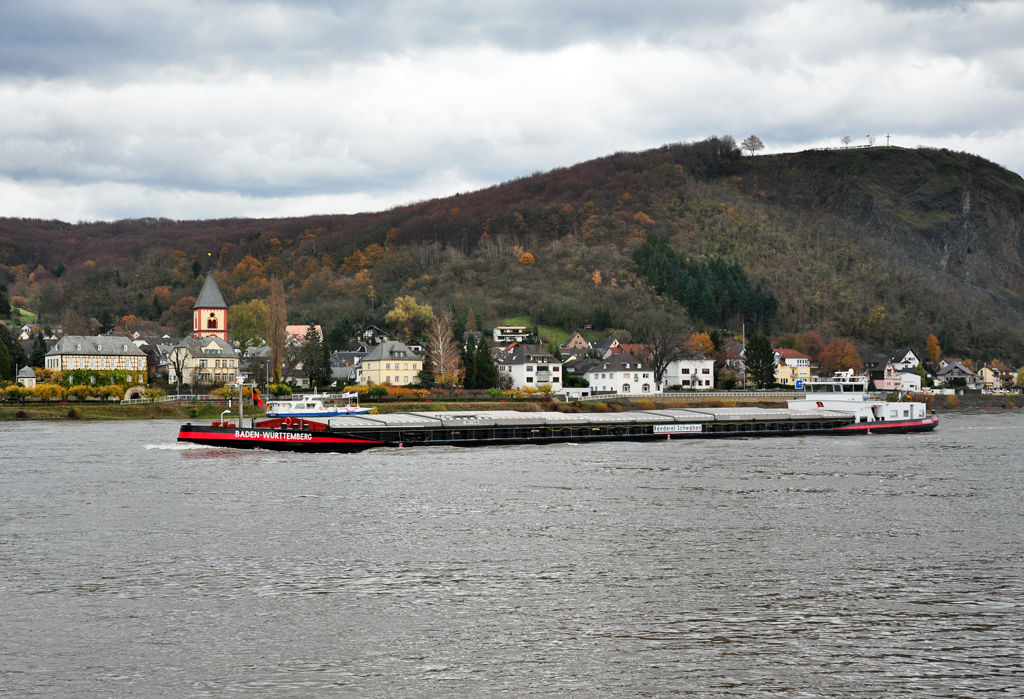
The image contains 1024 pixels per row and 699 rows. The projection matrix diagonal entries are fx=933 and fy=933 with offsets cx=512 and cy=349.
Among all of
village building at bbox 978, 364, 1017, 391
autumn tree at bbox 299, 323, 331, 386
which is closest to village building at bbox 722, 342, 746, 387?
village building at bbox 978, 364, 1017, 391

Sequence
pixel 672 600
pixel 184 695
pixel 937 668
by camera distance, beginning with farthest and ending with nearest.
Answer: pixel 672 600, pixel 937 668, pixel 184 695

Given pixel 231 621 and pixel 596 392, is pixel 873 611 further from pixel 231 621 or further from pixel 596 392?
pixel 596 392

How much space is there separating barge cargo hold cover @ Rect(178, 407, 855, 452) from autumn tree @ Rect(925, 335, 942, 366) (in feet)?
374

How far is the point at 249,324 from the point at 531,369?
57.2m

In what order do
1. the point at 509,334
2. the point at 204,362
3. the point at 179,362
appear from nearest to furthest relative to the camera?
the point at 179,362
the point at 204,362
the point at 509,334

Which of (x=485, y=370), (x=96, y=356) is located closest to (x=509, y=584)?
(x=485, y=370)

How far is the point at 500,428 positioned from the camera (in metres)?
68.4

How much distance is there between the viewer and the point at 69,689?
17.4 metres

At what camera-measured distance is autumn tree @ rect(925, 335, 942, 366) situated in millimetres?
182625

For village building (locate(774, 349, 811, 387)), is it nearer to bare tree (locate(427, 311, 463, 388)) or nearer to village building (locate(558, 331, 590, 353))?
village building (locate(558, 331, 590, 353))

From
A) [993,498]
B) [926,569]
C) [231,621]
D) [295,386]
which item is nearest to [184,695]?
[231,621]

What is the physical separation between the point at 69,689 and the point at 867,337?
193000mm

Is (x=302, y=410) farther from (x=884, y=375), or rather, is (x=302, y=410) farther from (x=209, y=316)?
(x=884, y=375)

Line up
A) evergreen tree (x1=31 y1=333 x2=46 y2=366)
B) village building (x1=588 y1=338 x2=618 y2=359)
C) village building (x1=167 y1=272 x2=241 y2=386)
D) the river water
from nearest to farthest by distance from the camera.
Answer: the river water, evergreen tree (x1=31 y1=333 x2=46 y2=366), village building (x1=167 y1=272 x2=241 y2=386), village building (x1=588 y1=338 x2=618 y2=359)
